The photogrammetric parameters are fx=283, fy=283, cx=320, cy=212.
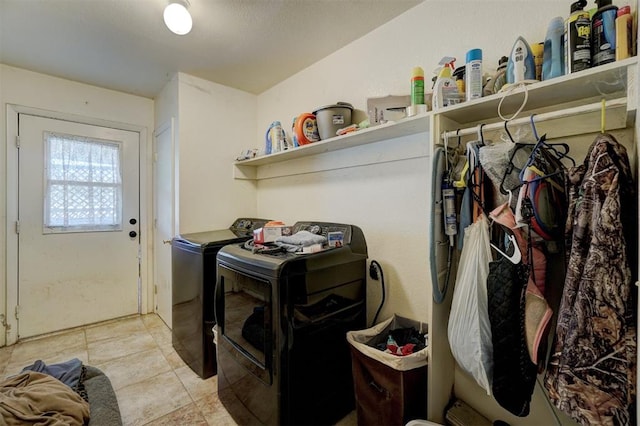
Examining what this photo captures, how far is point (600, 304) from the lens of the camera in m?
0.80

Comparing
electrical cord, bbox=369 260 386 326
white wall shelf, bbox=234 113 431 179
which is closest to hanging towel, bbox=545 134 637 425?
white wall shelf, bbox=234 113 431 179

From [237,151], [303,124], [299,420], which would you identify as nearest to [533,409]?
[299,420]

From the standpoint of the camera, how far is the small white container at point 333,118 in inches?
73.0

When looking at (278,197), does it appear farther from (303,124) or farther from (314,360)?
(314,360)

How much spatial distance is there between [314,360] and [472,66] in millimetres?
1556

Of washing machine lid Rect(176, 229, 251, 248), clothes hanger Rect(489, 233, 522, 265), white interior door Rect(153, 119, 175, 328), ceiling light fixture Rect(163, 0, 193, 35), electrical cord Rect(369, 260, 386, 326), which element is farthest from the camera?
white interior door Rect(153, 119, 175, 328)

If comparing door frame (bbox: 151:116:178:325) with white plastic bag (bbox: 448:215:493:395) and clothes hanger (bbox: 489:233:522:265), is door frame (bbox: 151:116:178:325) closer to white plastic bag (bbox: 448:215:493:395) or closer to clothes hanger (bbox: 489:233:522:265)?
white plastic bag (bbox: 448:215:493:395)

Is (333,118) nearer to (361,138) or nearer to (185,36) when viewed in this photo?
(361,138)

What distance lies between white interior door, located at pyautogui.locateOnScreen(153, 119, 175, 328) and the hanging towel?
2.69 m

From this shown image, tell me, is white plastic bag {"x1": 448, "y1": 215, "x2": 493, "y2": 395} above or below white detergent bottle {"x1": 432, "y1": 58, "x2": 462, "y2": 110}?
below

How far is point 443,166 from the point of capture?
1271 mm

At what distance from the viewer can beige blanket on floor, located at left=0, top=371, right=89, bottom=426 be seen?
4.10 feet

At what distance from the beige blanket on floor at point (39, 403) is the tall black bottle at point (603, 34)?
2596 mm

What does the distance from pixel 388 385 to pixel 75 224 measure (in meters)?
3.16
